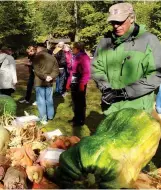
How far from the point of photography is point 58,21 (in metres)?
48.2

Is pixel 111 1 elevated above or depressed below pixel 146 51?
below

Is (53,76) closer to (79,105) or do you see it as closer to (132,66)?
(79,105)

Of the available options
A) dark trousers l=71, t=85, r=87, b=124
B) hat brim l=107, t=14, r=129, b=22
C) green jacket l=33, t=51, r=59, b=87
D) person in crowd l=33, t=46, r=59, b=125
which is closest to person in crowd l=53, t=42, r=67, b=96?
person in crowd l=33, t=46, r=59, b=125

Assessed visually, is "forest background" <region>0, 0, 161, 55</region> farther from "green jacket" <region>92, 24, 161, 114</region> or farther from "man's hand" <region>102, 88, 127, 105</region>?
"man's hand" <region>102, 88, 127, 105</region>

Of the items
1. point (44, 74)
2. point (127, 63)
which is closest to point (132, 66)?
point (127, 63)

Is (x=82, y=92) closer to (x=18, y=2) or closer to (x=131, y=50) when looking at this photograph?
(x=131, y=50)

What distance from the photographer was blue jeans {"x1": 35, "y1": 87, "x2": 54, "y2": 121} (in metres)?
7.49

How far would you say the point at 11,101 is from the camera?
6.16m

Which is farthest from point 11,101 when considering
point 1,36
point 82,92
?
point 1,36

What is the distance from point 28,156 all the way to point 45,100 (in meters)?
4.26

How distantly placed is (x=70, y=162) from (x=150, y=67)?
1223 millimetres

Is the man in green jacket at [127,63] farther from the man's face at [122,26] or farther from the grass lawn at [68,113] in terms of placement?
the grass lawn at [68,113]

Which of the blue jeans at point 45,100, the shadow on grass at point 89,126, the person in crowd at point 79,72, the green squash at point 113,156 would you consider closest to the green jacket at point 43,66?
the blue jeans at point 45,100

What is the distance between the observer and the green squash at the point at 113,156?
9.11 ft
